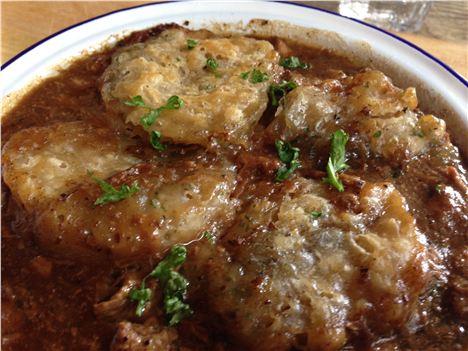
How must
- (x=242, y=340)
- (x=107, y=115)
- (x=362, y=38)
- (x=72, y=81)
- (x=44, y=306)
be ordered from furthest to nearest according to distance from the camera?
1. (x=362, y=38)
2. (x=72, y=81)
3. (x=107, y=115)
4. (x=44, y=306)
5. (x=242, y=340)

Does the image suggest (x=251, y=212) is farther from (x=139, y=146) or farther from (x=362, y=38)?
(x=362, y=38)

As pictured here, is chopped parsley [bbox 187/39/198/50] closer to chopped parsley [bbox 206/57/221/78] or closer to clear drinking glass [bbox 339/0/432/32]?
chopped parsley [bbox 206/57/221/78]

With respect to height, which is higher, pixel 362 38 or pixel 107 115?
pixel 362 38

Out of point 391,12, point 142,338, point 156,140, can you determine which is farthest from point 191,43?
point 391,12

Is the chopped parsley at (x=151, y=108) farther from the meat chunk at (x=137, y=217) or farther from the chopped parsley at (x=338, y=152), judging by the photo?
the chopped parsley at (x=338, y=152)

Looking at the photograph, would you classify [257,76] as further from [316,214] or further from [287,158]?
[316,214]

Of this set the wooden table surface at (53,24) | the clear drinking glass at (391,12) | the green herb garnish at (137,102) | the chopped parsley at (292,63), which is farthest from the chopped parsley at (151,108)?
the clear drinking glass at (391,12)

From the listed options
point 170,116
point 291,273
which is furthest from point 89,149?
point 291,273

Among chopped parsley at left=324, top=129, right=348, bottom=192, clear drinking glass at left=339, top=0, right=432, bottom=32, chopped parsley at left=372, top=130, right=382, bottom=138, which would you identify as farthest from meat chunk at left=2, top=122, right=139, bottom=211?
clear drinking glass at left=339, top=0, right=432, bottom=32
